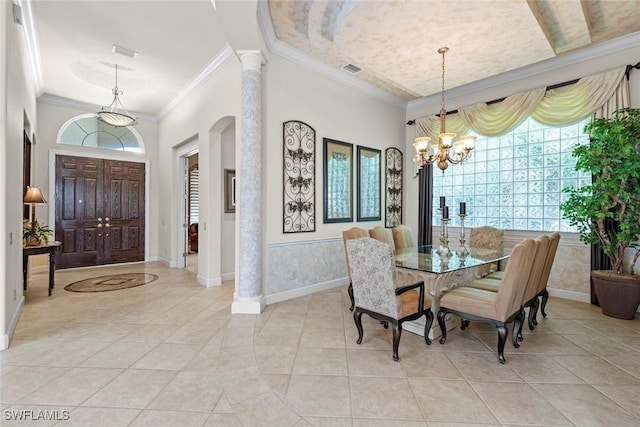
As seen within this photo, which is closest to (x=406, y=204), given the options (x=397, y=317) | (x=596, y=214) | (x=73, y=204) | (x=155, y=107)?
(x=596, y=214)

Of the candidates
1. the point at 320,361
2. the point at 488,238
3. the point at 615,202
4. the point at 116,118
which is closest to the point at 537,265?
the point at 488,238

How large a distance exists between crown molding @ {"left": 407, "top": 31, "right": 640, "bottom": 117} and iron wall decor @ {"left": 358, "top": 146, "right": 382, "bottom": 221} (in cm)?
161

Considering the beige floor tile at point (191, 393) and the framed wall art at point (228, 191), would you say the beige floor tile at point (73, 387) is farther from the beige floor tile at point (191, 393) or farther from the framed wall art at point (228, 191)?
the framed wall art at point (228, 191)

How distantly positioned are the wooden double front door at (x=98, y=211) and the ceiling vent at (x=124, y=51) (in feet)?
10.1

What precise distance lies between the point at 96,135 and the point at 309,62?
16.5ft

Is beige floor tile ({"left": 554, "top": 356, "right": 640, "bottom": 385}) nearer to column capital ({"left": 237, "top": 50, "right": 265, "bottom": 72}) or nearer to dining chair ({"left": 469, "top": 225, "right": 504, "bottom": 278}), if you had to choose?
dining chair ({"left": 469, "top": 225, "right": 504, "bottom": 278})

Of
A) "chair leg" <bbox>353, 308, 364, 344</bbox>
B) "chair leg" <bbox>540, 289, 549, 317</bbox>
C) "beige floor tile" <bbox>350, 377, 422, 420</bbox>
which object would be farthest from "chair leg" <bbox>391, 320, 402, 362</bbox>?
"chair leg" <bbox>540, 289, 549, 317</bbox>

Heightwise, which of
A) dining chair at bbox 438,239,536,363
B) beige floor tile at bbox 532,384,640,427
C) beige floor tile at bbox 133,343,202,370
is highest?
dining chair at bbox 438,239,536,363

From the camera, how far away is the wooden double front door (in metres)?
6.01

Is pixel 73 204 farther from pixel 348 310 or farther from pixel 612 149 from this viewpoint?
pixel 612 149

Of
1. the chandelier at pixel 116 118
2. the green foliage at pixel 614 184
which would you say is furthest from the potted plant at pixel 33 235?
the green foliage at pixel 614 184

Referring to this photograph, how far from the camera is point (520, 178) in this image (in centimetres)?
465

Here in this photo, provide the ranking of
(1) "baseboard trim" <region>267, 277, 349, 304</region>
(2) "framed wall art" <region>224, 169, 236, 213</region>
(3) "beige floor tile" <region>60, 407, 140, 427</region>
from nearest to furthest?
(3) "beige floor tile" <region>60, 407, 140, 427</region>, (1) "baseboard trim" <region>267, 277, 349, 304</region>, (2) "framed wall art" <region>224, 169, 236, 213</region>

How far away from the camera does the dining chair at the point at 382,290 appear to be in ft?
8.13
